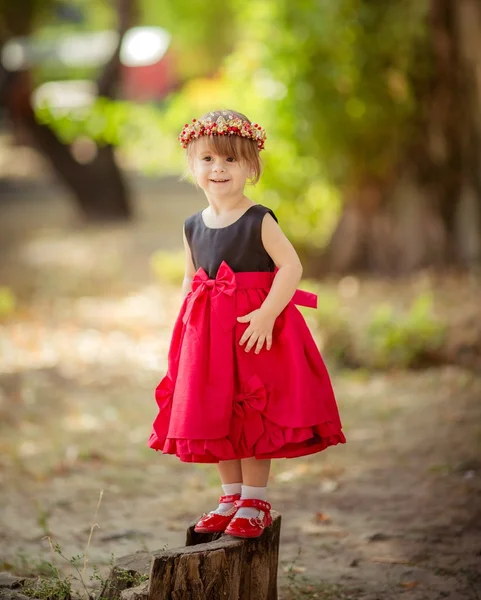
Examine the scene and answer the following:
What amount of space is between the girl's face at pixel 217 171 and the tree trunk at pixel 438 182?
5.64m

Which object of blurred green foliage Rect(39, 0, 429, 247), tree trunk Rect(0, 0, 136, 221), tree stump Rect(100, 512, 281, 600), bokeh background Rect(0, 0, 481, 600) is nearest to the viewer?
tree stump Rect(100, 512, 281, 600)

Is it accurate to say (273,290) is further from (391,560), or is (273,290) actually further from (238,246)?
(391,560)

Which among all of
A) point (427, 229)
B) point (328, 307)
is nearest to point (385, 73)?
point (427, 229)

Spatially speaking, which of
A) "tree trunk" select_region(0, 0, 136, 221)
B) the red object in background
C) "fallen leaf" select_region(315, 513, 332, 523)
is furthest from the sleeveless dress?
the red object in background

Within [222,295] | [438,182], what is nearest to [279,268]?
[222,295]

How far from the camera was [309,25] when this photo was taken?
7.93m

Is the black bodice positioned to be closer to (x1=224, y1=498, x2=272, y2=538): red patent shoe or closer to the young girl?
the young girl

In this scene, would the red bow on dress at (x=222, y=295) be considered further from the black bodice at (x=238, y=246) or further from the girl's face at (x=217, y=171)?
the girl's face at (x=217, y=171)

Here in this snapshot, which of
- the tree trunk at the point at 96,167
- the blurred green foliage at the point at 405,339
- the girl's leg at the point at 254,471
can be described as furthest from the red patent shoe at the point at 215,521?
the tree trunk at the point at 96,167

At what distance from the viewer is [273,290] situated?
8.78ft

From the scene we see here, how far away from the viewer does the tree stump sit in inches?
102

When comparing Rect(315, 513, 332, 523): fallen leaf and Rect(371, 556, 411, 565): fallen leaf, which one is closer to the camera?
Rect(371, 556, 411, 565): fallen leaf

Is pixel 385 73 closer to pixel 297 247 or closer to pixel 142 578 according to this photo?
pixel 297 247

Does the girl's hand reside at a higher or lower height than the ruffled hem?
higher
